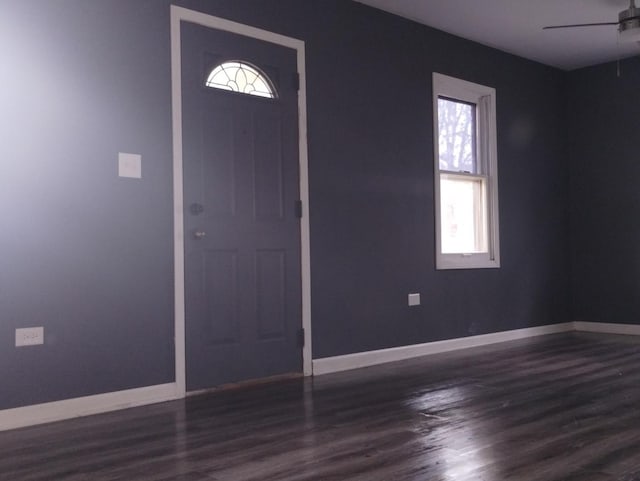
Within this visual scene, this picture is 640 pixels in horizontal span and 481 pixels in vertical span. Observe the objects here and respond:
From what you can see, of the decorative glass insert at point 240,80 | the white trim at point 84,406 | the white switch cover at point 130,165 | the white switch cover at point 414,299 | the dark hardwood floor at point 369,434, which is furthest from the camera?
the white switch cover at point 414,299

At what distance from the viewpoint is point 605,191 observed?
23.0 feet

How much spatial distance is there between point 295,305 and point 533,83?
3.92 metres

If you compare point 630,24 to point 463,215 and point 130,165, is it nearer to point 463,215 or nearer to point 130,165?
point 463,215

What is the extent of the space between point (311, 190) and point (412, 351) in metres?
1.63

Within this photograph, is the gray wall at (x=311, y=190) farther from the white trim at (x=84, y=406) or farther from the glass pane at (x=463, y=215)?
the glass pane at (x=463, y=215)

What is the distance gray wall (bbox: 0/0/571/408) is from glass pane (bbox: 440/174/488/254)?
27 centimetres

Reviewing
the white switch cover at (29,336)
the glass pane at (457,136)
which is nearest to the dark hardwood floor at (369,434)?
the white switch cover at (29,336)

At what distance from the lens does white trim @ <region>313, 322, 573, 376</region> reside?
480 centimetres

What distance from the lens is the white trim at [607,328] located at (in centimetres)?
673

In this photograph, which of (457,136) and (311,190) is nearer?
(311,190)

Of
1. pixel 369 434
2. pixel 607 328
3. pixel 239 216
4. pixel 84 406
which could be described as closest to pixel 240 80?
pixel 239 216

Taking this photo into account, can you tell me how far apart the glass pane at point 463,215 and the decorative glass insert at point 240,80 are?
6.81ft

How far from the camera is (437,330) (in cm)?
565

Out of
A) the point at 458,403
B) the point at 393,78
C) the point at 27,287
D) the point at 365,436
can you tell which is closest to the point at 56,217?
the point at 27,287
